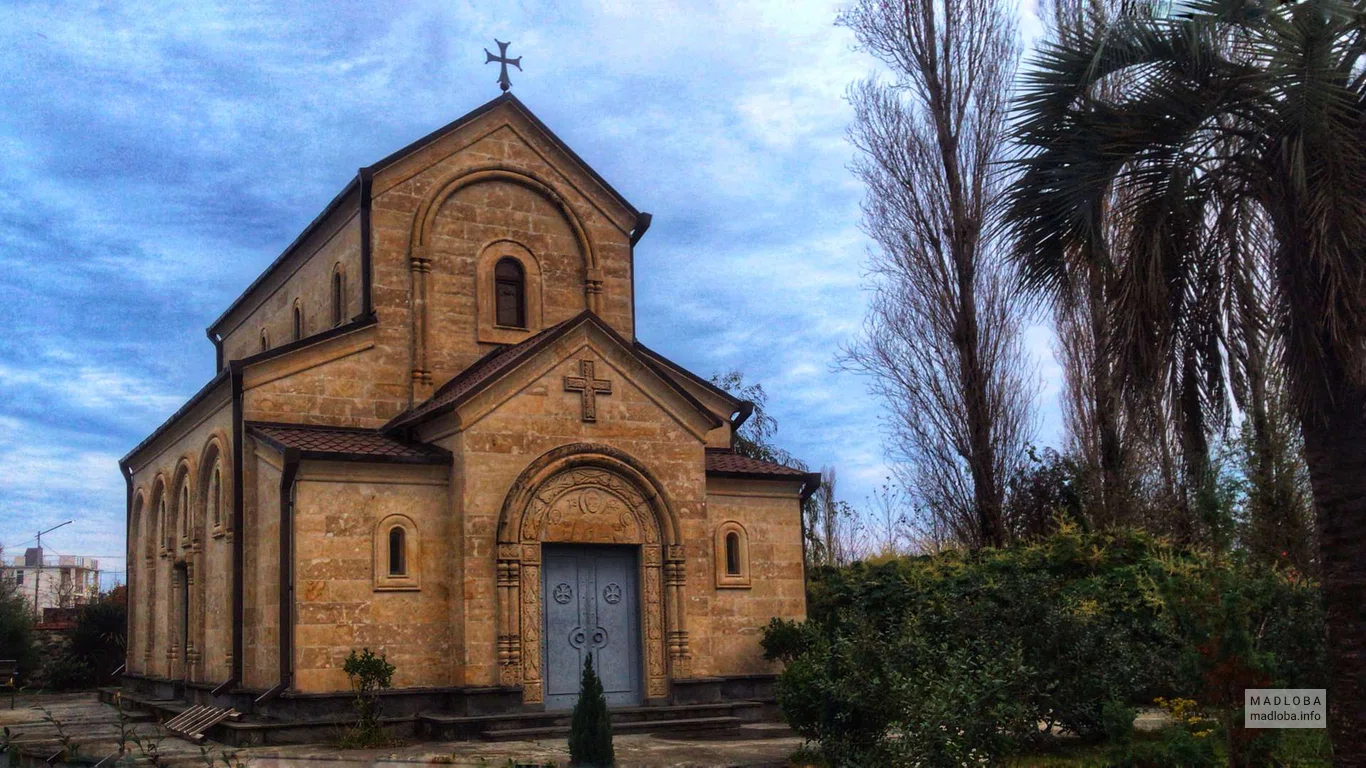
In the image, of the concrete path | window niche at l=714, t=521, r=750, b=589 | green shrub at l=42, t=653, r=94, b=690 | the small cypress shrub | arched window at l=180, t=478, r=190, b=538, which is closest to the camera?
the small cypress shrub

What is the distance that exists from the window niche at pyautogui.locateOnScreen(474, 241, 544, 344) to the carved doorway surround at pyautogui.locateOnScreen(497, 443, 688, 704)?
3369 mm

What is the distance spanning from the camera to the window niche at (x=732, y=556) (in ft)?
64.7

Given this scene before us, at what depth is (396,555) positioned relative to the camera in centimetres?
1734

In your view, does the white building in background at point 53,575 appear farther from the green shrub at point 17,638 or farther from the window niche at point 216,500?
the window niche at point 216,500

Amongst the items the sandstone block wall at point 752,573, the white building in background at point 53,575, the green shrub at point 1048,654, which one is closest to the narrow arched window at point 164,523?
the sandstone block wall at point 752,573

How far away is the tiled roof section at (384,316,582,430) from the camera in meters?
17.5

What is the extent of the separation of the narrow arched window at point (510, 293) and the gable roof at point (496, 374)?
1.86 feet

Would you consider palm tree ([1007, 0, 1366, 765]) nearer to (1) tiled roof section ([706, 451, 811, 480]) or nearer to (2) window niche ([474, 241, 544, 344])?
(1) tiled roof section ([706, 451, 811, 480])

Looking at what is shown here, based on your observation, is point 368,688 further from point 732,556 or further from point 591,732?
point 732,556

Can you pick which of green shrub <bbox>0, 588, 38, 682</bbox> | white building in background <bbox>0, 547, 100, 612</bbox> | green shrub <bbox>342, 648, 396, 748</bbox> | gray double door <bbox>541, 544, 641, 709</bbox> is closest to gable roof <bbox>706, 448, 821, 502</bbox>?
gray double door <bbox>541, 544, 641, 709</bbox>

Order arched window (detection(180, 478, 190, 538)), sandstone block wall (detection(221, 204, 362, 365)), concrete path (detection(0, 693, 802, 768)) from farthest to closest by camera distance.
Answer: arched window (detection(180, 478, 190, 538)) → sandstone block wall (detection(221, 204, 362, 365)) → concrete path (detection(0, 693, 802, 768))

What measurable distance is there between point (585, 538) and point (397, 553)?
8.75ft

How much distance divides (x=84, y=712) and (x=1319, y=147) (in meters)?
21.3

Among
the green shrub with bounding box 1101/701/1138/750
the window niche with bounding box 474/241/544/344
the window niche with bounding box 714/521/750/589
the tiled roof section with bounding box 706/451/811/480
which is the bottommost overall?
the green shrub with bounding box 1101/701/1138/750
